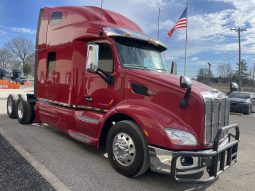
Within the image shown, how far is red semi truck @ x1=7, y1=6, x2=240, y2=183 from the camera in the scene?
4406mm

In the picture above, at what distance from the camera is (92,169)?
17.2 feet

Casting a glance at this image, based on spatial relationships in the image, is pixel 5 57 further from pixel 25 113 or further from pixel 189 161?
pixel 189 161

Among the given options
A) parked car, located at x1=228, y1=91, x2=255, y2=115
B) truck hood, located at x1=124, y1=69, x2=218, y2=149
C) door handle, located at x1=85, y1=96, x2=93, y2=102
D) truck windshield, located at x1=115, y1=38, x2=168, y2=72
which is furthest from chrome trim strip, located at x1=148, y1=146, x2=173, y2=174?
parked car, located at x1=228, y1=91, x2=255, y2=115

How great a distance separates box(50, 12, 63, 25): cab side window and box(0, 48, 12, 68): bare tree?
85.4 meters

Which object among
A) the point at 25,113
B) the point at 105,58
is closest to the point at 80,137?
the point at 105,58

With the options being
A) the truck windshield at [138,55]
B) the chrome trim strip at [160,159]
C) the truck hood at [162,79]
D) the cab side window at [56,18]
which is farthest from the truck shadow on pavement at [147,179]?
the cab side window at [56,18]

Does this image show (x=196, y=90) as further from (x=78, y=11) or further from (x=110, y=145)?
(x=78, y=11)

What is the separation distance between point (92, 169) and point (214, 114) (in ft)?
7.51

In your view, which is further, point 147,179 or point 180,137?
point 147,179

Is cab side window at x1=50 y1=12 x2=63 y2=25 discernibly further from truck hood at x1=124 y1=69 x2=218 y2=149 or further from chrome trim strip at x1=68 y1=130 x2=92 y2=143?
truck hood at x1=124 y1=69 x2=218 y2=149

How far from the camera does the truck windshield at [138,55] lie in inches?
219

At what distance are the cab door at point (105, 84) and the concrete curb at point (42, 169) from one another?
1.53 meters

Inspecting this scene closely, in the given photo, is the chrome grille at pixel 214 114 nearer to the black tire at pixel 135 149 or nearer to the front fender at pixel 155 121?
the front fender at pixel 155 121

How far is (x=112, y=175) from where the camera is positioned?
501cm
